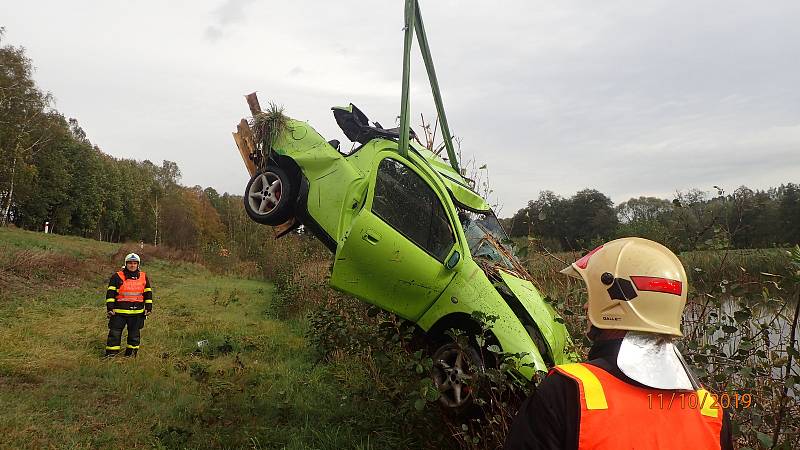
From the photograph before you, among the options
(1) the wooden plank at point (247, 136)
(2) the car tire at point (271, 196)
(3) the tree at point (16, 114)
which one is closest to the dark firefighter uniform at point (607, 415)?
(2) the car tire at point (271, 196)

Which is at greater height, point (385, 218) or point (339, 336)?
point (385, 218)

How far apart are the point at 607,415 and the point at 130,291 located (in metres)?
7.94

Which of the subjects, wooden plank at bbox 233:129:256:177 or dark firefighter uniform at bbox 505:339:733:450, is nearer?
dark firefighter uniform at bbox 505:339:733:450

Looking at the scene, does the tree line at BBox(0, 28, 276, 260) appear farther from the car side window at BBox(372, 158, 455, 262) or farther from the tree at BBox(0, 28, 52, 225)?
the car side window at BBox(372, 158, 455, 262)

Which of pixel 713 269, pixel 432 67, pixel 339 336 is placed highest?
pixel 432 67

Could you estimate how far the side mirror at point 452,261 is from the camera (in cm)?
419

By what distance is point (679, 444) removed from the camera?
4.23 feet

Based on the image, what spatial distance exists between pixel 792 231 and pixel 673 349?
4.90 metres

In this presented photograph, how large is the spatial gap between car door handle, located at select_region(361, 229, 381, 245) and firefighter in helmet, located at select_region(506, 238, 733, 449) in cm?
287

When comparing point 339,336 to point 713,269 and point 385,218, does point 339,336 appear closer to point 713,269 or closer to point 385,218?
point 385,218

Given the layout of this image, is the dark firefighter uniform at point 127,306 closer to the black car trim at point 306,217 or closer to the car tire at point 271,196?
the car tire at point 271,196

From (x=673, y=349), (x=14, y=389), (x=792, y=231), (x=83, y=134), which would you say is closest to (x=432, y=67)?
(x=792, y=231)

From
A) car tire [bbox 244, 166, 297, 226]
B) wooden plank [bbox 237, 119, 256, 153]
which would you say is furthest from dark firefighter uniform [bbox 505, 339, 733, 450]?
wooden plank [bbox 237, 119, 256, 153]

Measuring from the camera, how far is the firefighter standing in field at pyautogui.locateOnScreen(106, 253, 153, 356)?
7543mm
